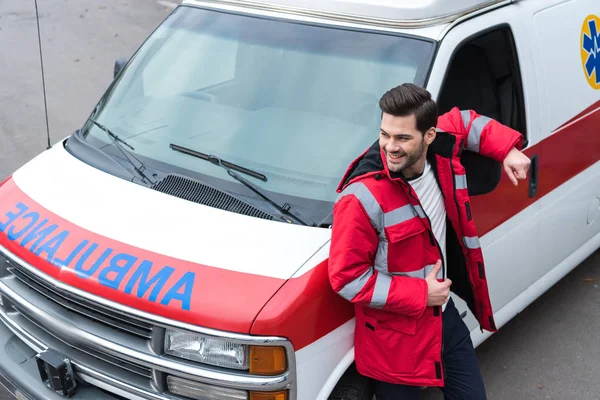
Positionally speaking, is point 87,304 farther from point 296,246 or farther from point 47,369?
point 296,246

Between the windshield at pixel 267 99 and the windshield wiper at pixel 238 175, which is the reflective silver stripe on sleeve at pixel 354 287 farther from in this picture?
the windshield at pixel 267 99

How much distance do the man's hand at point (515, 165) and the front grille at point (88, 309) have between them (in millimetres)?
1644

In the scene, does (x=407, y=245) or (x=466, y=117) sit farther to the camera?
(x=466, y=117)

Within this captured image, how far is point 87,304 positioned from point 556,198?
2.64 metres

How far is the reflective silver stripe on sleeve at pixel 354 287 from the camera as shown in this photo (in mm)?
2896

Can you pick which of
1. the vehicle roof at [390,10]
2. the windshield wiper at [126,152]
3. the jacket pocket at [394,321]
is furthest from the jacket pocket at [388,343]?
the vehicle roof at [390,10]

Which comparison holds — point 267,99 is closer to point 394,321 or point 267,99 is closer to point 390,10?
point 390,10

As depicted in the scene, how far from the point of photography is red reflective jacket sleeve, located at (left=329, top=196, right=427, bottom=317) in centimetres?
289

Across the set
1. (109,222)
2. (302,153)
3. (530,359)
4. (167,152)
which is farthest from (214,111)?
(530,359)

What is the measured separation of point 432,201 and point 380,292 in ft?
1.61

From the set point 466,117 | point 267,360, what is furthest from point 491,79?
point 267,360

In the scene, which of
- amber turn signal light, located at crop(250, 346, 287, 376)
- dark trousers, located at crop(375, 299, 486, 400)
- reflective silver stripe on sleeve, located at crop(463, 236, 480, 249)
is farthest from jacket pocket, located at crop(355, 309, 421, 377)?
reflective silver stripe on sleeve, located at crop(463, 236, 480, 249)

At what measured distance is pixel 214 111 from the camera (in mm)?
3840

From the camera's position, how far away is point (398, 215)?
2.98 m
